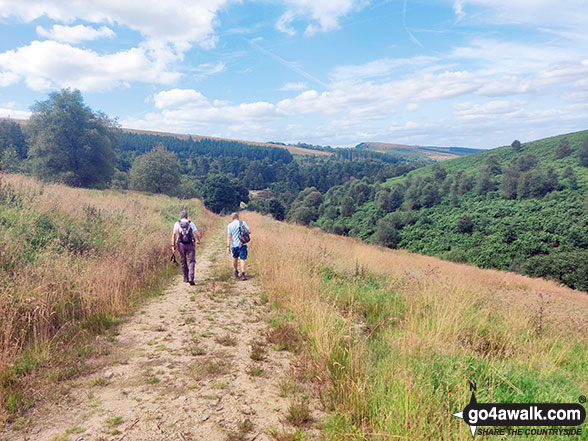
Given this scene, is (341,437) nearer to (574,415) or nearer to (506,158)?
(574,415)

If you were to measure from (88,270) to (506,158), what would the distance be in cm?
11080

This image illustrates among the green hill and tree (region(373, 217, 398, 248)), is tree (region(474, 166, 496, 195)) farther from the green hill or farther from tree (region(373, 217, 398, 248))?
tree (region(373, 217, 398, 248))

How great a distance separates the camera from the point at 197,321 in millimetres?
5258

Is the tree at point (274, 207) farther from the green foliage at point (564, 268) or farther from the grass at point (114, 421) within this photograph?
the grass at point (114, 421)

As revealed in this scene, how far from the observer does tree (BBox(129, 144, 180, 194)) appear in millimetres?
42812

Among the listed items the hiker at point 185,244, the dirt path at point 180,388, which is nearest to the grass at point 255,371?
the dirt path at point 180,388

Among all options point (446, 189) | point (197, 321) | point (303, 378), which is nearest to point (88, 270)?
point (197, 321)

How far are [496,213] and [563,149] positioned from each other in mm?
38769

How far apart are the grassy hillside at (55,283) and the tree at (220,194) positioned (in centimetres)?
5186

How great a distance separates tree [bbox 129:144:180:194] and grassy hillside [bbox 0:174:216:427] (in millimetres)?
35748

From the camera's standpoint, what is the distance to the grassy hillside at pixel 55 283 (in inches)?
131

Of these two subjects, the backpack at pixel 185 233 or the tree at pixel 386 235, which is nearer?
the backpack at pixel 185 233

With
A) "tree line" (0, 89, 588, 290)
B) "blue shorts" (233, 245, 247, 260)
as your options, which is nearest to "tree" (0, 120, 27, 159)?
"tree line" (0, 89, 588, 290)

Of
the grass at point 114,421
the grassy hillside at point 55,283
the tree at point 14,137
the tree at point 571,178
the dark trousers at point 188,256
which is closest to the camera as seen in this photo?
the grass at point 114,421
